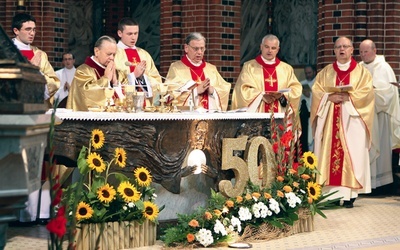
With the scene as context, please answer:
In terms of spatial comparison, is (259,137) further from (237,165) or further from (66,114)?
(66,114)

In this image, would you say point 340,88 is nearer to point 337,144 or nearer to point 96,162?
point 337,144

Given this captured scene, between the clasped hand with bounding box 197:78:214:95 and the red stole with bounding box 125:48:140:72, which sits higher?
the red stole with bounding box 125:48:140:72

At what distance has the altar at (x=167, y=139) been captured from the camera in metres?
7.87

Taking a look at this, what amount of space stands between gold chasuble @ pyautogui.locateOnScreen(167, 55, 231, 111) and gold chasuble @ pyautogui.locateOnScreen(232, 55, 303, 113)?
0.26 m

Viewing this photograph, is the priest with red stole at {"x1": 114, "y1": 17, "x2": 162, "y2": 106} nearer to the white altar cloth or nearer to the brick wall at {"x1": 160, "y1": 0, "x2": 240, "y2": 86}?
the white altar cloth

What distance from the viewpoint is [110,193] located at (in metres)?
7.63

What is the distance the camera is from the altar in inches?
310

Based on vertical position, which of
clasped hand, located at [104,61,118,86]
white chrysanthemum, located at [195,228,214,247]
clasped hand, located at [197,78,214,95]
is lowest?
white chrysanthemum, located at [195,228,214,247]

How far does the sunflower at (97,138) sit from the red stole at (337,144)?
14.0ft

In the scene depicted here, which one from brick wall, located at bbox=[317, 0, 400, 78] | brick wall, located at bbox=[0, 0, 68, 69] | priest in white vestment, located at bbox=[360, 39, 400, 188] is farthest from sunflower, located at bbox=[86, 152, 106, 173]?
brick wall, located at bbox=[0, 0, 68, 69]

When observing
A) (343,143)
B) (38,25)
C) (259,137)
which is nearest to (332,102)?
(343,143)

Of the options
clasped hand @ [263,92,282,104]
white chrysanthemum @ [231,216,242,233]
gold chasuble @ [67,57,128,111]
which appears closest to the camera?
white chrysanthemum @ [231,216,242,233]

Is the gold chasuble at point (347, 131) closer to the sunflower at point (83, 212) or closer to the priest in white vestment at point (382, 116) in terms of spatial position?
the priest in white vestment at point (382, 116)

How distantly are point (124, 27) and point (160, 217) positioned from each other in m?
2.08
